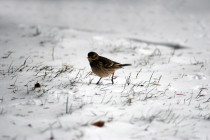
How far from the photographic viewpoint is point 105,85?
3680 mm

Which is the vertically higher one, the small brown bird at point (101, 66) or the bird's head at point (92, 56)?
the bird's head at point (92, 56)

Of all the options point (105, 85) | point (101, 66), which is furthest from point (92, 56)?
point (105, 85)

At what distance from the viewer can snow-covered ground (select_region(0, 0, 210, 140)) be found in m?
2.37

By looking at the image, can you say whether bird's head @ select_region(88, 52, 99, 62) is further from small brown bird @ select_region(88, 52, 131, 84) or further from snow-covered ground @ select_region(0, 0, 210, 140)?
snow-covered ground @ select_region(0, 0, 210, 140)

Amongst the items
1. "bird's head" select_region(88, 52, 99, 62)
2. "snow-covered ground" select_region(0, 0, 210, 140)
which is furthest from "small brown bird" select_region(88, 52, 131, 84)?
"snow-covered ground" select_region(0, 0, 210, 140)

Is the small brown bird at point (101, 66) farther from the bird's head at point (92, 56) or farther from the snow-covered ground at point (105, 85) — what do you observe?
the snow-covered ground at point (105, 85)

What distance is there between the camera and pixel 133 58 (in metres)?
5.66

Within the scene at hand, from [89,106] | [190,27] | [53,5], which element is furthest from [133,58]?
[53,5]

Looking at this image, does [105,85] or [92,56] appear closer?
[105,85]

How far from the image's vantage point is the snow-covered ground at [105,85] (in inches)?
93.2

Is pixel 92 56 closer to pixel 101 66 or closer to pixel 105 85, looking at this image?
pixel 101 66

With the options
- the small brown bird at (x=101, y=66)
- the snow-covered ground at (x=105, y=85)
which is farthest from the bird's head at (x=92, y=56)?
the snow-covered ground at (x=105, y=85)

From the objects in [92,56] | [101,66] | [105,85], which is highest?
[92,56]

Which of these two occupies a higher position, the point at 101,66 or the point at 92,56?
the point at 92,56
